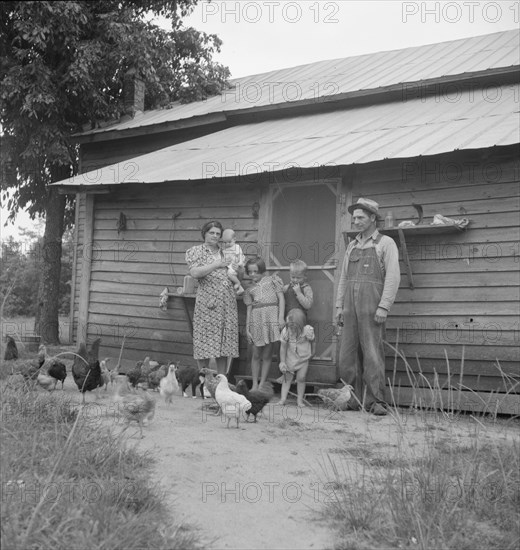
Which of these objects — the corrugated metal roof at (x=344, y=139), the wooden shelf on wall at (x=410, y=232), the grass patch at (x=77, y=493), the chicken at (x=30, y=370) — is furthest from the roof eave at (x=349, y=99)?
the grass patch at (x=77, y=493)

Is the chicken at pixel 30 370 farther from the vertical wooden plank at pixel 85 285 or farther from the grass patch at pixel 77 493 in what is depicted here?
the vertical wooden plank at pixel 85 285

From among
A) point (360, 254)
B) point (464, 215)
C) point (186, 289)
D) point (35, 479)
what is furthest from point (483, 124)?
point (35, 479)

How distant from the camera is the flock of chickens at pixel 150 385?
215 inches

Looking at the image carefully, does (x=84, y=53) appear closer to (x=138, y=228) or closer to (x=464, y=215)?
(x=138, y=228)

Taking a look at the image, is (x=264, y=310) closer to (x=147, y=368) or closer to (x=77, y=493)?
(x=147, y=368)

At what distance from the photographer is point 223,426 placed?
596 centimetres

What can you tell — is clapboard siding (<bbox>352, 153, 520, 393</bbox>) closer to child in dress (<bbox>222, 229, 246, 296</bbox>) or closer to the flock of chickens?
the flock of chickens

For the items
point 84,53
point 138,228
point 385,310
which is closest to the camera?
point 385,310

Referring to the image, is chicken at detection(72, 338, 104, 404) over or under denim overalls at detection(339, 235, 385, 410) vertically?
under

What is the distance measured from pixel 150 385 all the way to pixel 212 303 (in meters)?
1.18

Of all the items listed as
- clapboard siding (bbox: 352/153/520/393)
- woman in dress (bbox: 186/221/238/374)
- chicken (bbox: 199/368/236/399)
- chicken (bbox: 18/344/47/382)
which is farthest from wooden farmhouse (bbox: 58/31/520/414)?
chicken (bbox: 18/344/47/382)

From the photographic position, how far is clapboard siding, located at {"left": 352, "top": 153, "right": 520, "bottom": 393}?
7023mm

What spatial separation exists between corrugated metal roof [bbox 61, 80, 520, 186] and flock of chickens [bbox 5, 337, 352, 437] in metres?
2.50

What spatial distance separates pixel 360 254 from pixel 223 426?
2.36m
